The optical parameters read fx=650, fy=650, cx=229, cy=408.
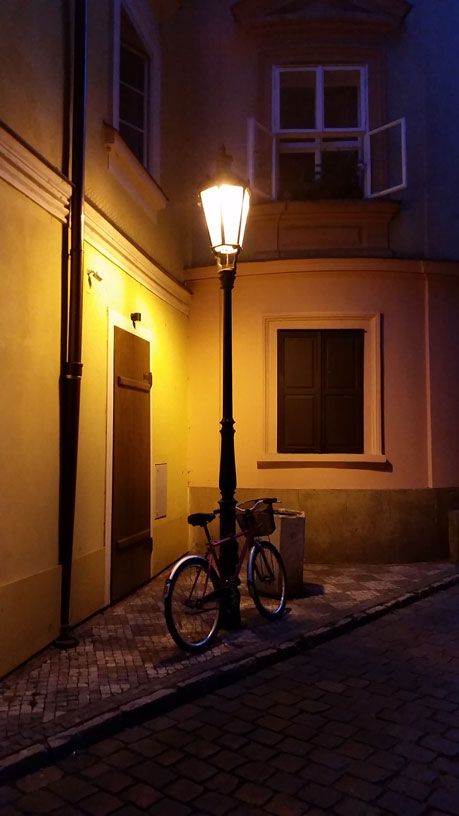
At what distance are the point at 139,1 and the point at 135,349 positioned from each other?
430 centimetres

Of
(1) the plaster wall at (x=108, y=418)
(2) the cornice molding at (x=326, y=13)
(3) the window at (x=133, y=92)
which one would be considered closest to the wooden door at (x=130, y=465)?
(1) the plaster wall at (x=108, y=418)

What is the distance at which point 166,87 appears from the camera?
8984 mm

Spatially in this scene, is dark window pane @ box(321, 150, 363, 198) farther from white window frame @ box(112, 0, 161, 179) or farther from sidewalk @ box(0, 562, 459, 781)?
sidewalk @ box(0, 562, 459, 781)

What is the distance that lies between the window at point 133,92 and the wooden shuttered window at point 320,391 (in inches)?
128

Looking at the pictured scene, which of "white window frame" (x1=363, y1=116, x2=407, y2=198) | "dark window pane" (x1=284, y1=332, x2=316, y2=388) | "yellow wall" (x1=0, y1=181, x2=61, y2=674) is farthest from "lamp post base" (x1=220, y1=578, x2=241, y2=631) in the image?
"white window frame" (x1=363, y1=116, x2=407, y2=198)

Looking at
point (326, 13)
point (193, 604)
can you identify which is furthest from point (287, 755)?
point (326, 13)

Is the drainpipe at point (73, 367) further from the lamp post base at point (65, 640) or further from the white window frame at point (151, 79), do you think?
the white window frame at point (151, 79)

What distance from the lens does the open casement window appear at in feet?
31.2

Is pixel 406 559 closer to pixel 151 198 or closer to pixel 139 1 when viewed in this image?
pixel 151 198

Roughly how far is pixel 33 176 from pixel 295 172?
219 inches

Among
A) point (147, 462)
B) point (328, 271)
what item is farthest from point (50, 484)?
point (328, 271)

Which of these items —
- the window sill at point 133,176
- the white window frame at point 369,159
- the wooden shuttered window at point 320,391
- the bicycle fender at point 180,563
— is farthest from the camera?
the wooden shuttered window at point 320,391

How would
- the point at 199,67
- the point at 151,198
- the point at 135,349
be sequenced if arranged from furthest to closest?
the point at 199,67 → the point at 151,198 → the point at 135,349

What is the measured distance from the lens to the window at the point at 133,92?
8.04 m
